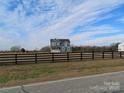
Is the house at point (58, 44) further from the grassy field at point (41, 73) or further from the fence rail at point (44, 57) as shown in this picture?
the grassy field at point (41, 73)

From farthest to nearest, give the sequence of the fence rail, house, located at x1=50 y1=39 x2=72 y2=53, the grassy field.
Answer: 1. house, located at x1=50 y1=39 x2=72 y2=53
2. the fence rail
3. the grassy field

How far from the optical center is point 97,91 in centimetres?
806

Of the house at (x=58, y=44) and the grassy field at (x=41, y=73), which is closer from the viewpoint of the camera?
the grassy field at (x=41, y=73)

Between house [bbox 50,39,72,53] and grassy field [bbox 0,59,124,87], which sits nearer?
grassy field [bbox 0,59,124,87]

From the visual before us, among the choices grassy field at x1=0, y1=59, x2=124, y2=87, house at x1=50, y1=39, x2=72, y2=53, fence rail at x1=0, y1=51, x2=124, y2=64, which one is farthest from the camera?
house at x1=50, y1=39, x2=72, y2=53

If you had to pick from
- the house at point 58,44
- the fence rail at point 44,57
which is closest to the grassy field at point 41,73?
the fence rail at point 44,57

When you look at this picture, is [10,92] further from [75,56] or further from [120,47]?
[120,47]

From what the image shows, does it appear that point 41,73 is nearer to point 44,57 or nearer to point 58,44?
point 44,57

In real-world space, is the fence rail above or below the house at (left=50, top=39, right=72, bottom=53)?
below

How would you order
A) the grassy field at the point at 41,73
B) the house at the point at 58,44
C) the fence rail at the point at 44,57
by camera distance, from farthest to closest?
1. the house at the point at 58,44
2. the fence rail at the point at 44,57
3. the grassy field at the point at 41,73

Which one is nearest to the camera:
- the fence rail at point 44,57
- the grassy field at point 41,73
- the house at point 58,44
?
the grassy field at point 41,73

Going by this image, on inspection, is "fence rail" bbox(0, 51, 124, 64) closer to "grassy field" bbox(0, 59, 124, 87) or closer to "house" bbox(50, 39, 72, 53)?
"grassy field" bbox(0, 59, 124, 87)

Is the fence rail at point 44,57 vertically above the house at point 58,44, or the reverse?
the house at point 58,44

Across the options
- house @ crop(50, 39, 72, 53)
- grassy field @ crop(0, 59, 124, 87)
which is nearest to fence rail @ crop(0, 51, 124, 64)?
grassy field @ crop(0, 59, 124, 87)
